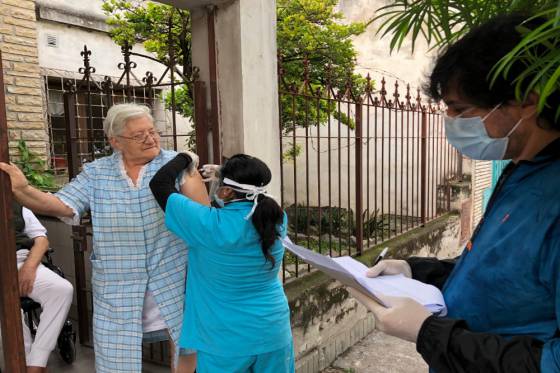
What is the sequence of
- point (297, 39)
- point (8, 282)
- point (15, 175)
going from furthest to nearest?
1. point (297, 39)
2. point (15, 175)
3. point (8, 282)

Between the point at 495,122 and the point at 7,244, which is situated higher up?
the point at 495,122

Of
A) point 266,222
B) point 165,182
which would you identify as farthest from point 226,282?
point 165,182

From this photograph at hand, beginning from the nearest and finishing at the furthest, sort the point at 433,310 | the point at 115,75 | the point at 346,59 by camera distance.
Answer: the point at 433,310, the point at 346,59, the point at 115,75

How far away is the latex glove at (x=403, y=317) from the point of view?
3.76ft

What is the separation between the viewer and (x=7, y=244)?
1778 millimetres

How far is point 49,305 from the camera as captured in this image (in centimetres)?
287

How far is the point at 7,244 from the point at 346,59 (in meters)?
5.09

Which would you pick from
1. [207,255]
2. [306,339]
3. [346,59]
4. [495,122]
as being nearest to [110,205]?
[207,255]

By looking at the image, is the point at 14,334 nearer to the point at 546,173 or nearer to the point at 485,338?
the point at 485,338

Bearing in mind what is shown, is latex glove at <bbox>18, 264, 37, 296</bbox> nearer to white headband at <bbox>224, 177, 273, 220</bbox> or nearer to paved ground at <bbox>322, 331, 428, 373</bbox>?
white headband at <bbox>224, 177, 273, 220</bbox>

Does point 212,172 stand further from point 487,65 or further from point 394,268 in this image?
point 487,65

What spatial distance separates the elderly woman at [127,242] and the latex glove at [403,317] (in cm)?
142

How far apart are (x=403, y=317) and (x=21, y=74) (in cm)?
508

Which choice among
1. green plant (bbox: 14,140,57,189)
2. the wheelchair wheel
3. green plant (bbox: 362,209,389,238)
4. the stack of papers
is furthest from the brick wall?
the stack of papers
